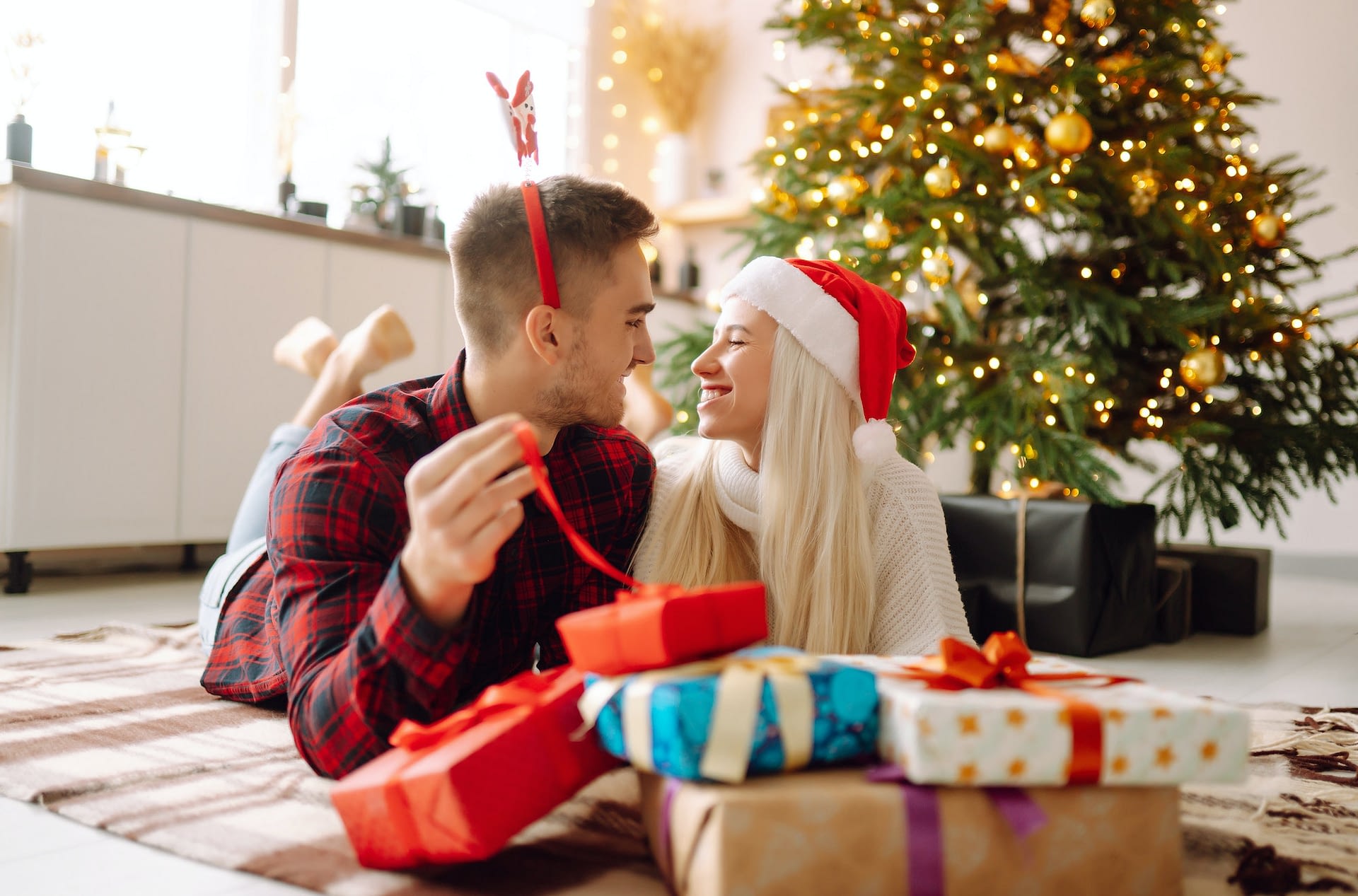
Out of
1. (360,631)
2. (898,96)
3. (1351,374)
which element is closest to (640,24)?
(898,96)

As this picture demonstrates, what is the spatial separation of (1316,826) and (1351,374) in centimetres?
179

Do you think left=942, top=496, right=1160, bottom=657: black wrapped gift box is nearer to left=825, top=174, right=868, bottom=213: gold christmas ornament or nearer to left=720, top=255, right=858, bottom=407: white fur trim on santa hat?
left=825, top=174, right=868, bottom=213: gold christmas ornament

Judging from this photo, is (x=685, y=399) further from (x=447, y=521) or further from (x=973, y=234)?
(x=447, y=521)

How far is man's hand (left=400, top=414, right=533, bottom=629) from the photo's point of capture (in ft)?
2.49

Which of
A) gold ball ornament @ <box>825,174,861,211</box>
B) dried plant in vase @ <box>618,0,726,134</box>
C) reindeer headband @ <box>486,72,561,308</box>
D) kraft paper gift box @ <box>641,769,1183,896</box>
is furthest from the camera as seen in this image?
dried plant in vase @ <box>618,0,726,134</box>

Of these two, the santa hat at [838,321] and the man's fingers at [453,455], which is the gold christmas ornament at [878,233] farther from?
the man's fingers at [453,455]

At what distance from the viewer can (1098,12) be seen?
2264 mm

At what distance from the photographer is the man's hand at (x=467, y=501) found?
0.76 meters

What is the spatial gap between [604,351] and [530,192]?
0.19 meters

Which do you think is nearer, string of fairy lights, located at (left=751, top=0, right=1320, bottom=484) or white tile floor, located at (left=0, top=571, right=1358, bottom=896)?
white tile floor, located at (left=0, top=571, right=1358, bottom=896)

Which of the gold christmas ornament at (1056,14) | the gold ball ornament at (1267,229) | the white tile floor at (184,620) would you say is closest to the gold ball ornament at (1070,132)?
the gold christmas ornament at (1056,14)

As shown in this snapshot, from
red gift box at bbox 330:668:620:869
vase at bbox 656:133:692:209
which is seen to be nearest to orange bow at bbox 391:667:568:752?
red gift box at bbox 330:668:620:869

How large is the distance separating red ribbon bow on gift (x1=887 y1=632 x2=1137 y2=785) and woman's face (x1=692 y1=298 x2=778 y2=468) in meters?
0.50

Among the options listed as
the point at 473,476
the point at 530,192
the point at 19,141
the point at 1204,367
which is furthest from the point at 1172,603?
the point at 19,141
